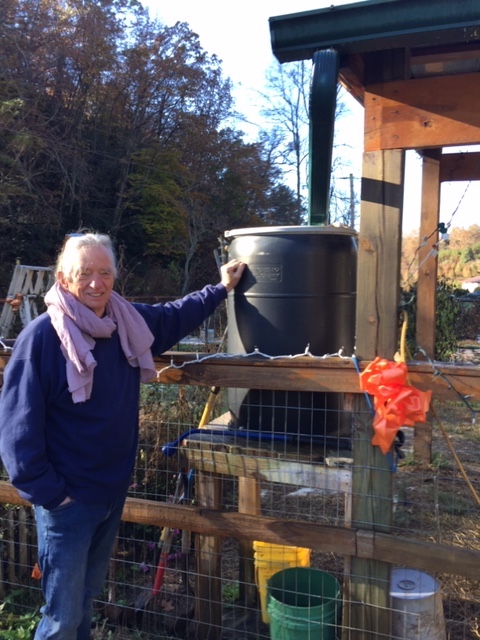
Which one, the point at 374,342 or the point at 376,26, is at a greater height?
the point at 376,26

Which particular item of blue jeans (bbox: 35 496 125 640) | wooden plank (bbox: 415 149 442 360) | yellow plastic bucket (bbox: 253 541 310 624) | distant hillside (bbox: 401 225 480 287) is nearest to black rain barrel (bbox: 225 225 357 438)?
yellow plastic bucket (bbox: 253 541 310 624)

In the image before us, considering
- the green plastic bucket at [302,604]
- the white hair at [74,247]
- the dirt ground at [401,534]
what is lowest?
the dirt ground at [401,534]

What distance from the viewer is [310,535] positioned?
2.45 m

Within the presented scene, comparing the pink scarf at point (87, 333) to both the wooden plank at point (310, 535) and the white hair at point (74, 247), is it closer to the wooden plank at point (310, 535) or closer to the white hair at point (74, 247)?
the white hair at point (74, 247)

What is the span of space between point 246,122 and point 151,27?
6.88m

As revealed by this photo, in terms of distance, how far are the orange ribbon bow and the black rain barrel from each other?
0.35 m

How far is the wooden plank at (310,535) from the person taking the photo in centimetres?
225

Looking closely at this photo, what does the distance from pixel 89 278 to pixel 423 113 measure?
4.48 feet

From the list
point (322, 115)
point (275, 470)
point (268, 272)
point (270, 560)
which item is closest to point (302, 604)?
point (270, 560)

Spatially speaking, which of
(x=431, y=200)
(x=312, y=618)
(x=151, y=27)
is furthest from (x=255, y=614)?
(x=151, y=27)

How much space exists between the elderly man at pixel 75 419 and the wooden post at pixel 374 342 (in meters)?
0.86

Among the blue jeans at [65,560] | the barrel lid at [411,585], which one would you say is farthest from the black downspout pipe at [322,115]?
the barrel lid at [411,585]

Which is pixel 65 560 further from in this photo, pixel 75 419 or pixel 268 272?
pixel 268 272

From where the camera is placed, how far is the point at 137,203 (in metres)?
24.2
